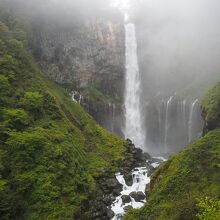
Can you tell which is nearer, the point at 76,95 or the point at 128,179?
the point at 128,179

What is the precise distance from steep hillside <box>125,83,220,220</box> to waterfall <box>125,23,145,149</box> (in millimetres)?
26384

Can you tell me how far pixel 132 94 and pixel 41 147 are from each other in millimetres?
31996

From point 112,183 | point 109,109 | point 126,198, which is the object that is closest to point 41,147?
point 112,183

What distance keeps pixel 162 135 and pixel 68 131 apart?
Result: 66.4ft

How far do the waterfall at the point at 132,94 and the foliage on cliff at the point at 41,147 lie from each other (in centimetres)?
1201

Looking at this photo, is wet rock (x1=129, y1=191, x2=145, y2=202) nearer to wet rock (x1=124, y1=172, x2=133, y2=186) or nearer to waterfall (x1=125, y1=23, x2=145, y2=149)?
wet rock (x1=124, y1=172, x2=133, y2=186)

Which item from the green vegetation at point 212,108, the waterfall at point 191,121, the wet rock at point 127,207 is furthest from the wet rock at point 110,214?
the waterfall at point 191,121

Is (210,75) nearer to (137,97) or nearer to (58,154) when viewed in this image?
(137,97)

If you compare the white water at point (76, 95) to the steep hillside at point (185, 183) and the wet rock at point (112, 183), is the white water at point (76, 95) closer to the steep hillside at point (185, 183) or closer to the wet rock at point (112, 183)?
the wet rock at point (112, 183)

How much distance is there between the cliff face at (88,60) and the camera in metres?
64.8

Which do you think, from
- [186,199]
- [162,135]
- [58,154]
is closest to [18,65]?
[58,154]

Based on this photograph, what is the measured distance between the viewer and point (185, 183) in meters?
33.6

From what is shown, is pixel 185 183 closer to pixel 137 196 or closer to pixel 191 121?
pixel 137 196

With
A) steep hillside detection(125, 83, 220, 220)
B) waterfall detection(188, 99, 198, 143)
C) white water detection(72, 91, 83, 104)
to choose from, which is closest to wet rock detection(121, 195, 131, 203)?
steep hillside detection(125, 83, 220, 220)
